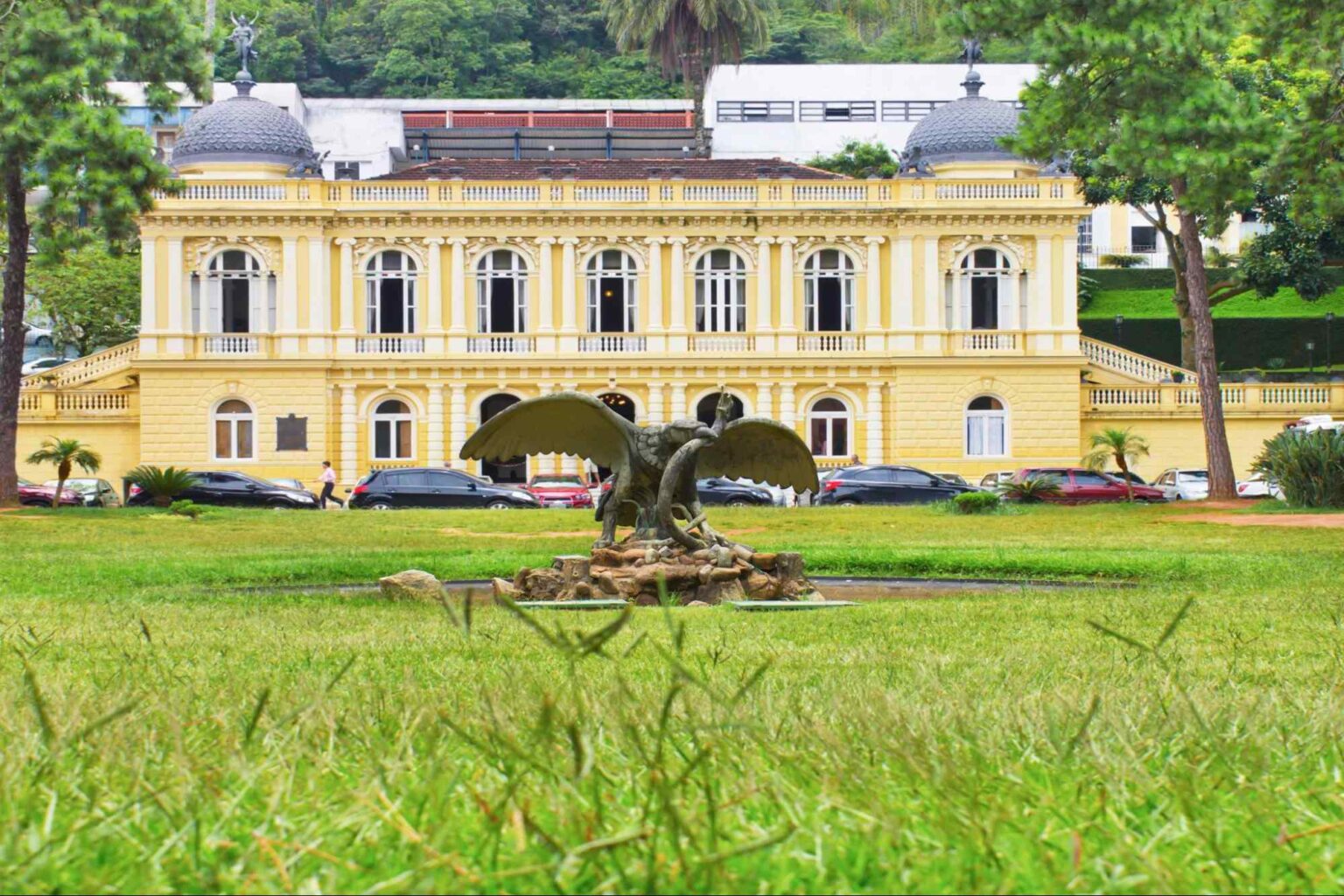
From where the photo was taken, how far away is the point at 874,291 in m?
48.9

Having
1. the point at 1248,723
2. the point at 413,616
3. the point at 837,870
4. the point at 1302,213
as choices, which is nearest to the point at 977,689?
the point at 1248,723

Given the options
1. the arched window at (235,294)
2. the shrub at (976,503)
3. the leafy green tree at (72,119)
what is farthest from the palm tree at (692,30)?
the shrub at (976,503)

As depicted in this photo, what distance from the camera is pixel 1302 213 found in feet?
65.7

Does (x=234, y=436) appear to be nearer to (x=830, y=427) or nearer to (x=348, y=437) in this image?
(x=348, y=437)

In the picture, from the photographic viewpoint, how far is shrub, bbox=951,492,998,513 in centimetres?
3241

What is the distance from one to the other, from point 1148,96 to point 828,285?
23798 mm

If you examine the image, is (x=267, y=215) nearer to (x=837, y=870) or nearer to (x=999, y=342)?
(x=999, y=342)

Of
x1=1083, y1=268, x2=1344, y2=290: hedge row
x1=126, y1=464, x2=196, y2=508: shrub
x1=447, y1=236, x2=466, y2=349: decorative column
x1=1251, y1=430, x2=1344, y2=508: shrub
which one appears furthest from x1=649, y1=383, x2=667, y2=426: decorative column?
x1=1083, y1=268, x2=1344, y2=290: hedge row

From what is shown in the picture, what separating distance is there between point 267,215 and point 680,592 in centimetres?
3629

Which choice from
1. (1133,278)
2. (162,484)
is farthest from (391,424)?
(1133,278)

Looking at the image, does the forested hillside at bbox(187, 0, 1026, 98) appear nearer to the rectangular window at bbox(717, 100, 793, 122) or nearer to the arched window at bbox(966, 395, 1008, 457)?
the rectangular window at bbox(717, 100, 793, 122)

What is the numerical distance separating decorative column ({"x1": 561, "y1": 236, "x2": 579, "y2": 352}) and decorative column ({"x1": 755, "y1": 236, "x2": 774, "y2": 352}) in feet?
16.3

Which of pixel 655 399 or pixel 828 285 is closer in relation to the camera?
pixel 655 399

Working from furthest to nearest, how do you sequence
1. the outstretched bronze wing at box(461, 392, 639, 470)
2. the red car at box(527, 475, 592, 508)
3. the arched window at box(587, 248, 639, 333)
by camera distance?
the arched window at box(587, 248, 639, 333) < the red car at box(527, 475, 592, 508) < the outstretched bronze wing at box(461, 392, 639, 470)
